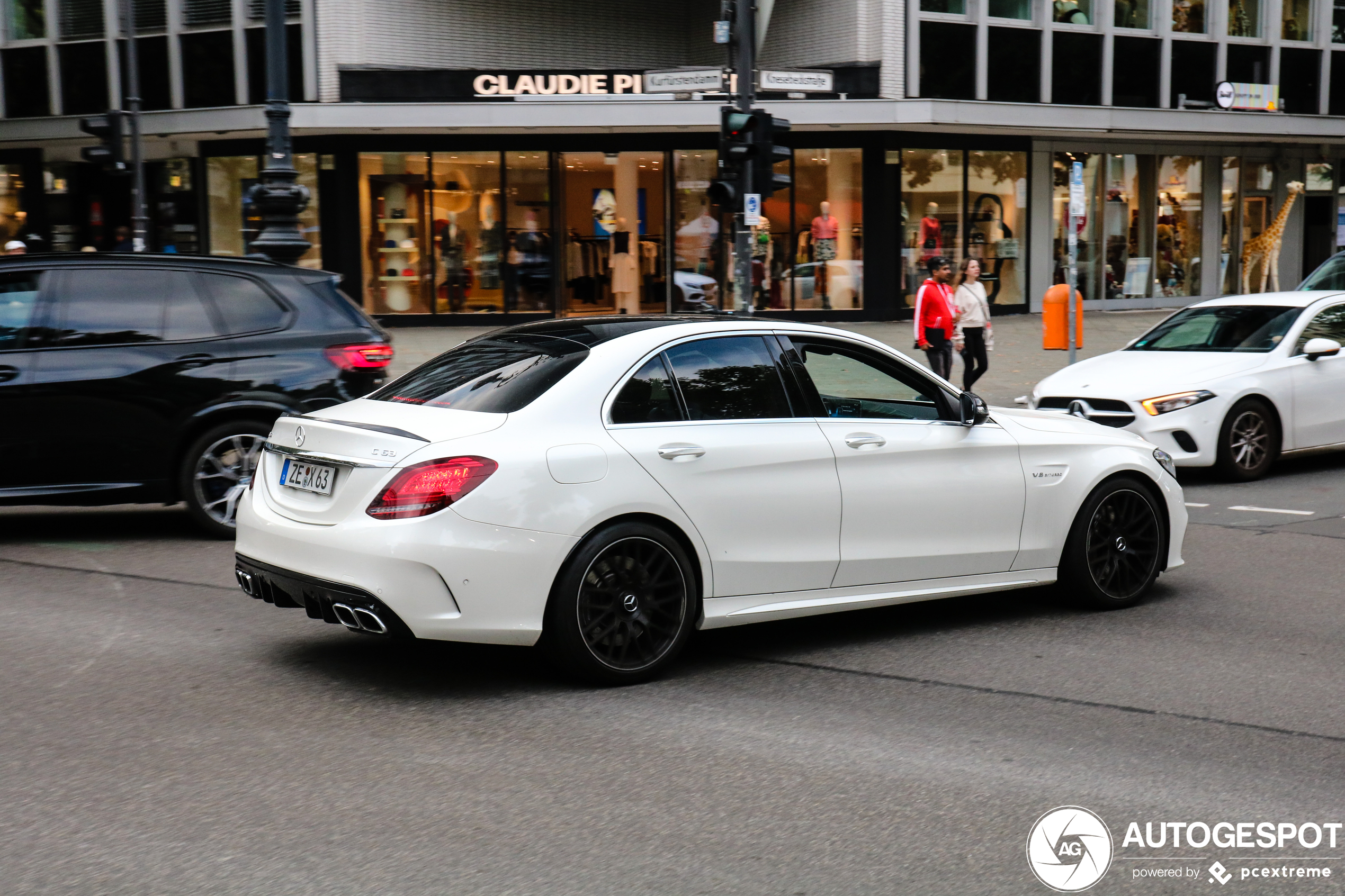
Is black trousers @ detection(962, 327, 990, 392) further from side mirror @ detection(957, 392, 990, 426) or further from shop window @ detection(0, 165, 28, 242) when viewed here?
shop window @ detection(0, 165, 28, 242)

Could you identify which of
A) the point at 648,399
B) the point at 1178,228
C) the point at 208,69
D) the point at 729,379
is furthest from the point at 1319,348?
the point at 1178,228

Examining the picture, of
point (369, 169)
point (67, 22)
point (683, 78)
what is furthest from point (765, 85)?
point (67, 22)

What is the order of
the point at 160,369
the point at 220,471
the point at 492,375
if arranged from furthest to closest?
the point at 220,471
the point at 160,369
the point at 492,375

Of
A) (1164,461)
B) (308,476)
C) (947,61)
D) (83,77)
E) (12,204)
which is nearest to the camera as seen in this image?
(308,476)

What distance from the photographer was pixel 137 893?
3.62 m

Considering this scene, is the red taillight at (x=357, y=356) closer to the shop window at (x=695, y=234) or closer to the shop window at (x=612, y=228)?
the shop window at (x=612, y=228)

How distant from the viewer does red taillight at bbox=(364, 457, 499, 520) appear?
17.3ft

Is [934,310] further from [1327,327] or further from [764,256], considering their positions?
[764,256]

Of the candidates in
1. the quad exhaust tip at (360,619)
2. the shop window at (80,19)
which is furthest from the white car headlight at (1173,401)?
the shop window at (80,19)

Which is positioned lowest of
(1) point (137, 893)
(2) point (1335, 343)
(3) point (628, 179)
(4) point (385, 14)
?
(1) point (137, 893)

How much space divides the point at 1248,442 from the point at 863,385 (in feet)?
20.7

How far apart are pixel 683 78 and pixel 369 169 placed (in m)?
10.9

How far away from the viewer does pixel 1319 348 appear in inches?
466

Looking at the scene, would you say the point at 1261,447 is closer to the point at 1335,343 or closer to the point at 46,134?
the point at 1335,343
